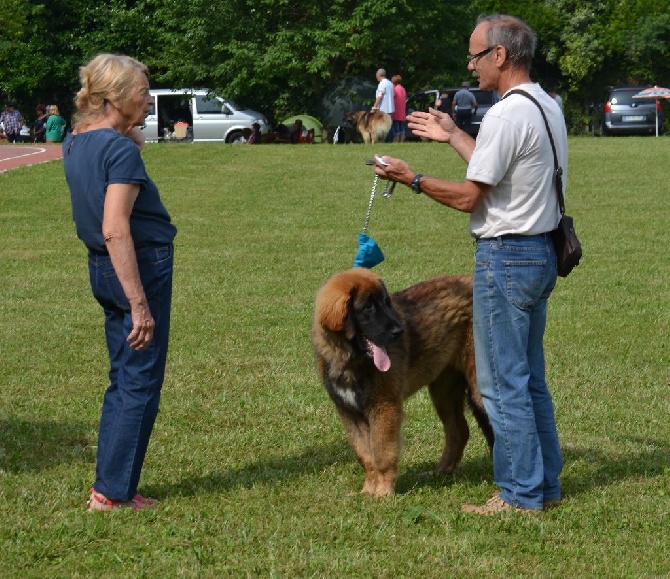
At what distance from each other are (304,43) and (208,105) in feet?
14.9

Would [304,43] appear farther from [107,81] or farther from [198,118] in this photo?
[107,81]

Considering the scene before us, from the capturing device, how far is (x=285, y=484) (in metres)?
6.04

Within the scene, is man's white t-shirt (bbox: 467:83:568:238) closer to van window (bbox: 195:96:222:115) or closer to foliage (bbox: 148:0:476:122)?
foliage (bbox: 148:0:476:122)

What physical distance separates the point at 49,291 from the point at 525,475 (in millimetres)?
8300

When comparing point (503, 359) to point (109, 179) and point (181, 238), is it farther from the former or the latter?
point (181, 238)

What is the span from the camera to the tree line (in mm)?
36594

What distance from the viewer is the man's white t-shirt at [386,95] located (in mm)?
29891

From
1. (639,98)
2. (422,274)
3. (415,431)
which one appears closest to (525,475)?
(415,431)

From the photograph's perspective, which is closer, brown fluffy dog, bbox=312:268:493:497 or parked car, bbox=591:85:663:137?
brown fluffy dog, bbox=312:268:493:497

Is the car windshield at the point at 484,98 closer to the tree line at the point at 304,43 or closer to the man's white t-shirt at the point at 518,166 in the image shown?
the tree line at the point at 304,43

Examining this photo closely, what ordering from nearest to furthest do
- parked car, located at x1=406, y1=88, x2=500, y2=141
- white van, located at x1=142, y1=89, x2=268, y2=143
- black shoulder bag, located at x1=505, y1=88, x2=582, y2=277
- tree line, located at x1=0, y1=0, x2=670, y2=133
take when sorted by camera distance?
black shoulder bag, located at x1=505, y1=88, x2=582, y2=277 → parked car, located at x1=406, y1=88, x2=500, y2=141 → tree line, located at x1=0, y1=0, x2=670, y2=133 → white van, located at x1=142, y1=89, x2=268, y2=143

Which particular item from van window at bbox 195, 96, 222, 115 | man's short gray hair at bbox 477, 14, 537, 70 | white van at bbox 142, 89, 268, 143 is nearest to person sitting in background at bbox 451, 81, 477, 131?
white van at bbox 142, 89, 268, 143

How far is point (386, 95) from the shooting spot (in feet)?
98.1

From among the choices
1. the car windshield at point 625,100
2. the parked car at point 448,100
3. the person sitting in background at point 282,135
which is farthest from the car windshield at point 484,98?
the person sitting in background at point 282,135
